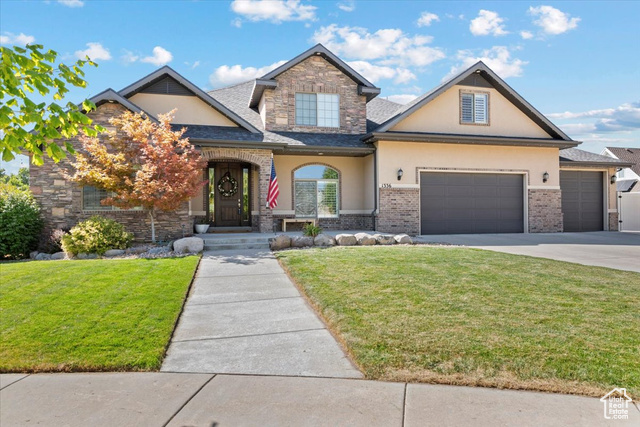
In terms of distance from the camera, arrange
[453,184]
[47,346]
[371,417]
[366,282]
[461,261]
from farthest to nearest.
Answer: [453,184] < [461,261] < [366,282] < [47,346] < [371,417]

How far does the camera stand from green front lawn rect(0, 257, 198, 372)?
4.29 meters

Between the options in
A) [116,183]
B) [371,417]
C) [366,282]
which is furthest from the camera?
[116,183]

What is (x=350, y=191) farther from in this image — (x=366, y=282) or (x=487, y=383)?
(x=487, y=383)

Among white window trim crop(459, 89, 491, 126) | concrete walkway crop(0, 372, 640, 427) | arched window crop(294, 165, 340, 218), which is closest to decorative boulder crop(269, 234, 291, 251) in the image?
arched window crop(294, 165, 340, 218)

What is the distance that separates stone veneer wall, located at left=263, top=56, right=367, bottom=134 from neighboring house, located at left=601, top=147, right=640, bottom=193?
25304 millimetres

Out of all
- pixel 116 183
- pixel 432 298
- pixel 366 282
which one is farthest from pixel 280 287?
pixel 116 183

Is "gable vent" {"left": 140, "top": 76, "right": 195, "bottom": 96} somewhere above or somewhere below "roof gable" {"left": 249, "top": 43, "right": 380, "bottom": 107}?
below

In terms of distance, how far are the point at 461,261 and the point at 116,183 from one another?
386 inches

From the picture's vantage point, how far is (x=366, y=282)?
7238 mm

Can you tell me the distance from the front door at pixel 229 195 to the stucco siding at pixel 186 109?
5.96 ft

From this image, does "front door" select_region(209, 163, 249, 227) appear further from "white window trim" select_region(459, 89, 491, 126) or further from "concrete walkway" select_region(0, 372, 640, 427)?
"concrete walkway" select_region(0, 372, 640, 427)

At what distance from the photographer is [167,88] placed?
626 inches

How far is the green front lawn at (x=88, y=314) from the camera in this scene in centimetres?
429

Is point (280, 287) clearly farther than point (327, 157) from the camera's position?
No
